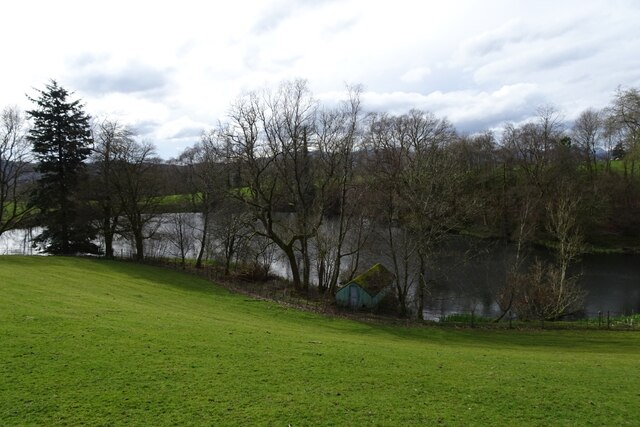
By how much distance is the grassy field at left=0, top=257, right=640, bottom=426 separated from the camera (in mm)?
7484

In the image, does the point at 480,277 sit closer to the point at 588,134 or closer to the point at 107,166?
the point at 107,166

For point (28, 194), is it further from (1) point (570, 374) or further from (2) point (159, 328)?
(1) point (570, 374)

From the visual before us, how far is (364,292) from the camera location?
1231 inches

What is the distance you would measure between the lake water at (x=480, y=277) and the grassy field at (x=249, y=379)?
1988 centimetres

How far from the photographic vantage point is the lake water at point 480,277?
33.9m

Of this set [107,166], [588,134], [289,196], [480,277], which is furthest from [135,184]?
[588,134]

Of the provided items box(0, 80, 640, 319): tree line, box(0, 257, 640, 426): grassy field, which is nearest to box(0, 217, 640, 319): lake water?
box(0, 80, 640, 319): tree line

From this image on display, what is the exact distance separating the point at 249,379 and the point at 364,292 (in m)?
22.8

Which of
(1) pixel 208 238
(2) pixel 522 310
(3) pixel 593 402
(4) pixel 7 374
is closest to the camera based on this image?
(4) pixel 7 374

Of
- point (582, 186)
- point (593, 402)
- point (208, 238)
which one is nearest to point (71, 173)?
point (208, 238)

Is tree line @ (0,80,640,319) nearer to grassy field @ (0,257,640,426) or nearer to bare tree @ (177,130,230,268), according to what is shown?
bare tree @ (177,130,230,268)

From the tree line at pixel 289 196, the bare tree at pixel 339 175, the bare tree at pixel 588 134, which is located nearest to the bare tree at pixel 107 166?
the tree line at pixel 289 196

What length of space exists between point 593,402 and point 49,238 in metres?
42.5

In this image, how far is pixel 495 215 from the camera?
66.9 metres
